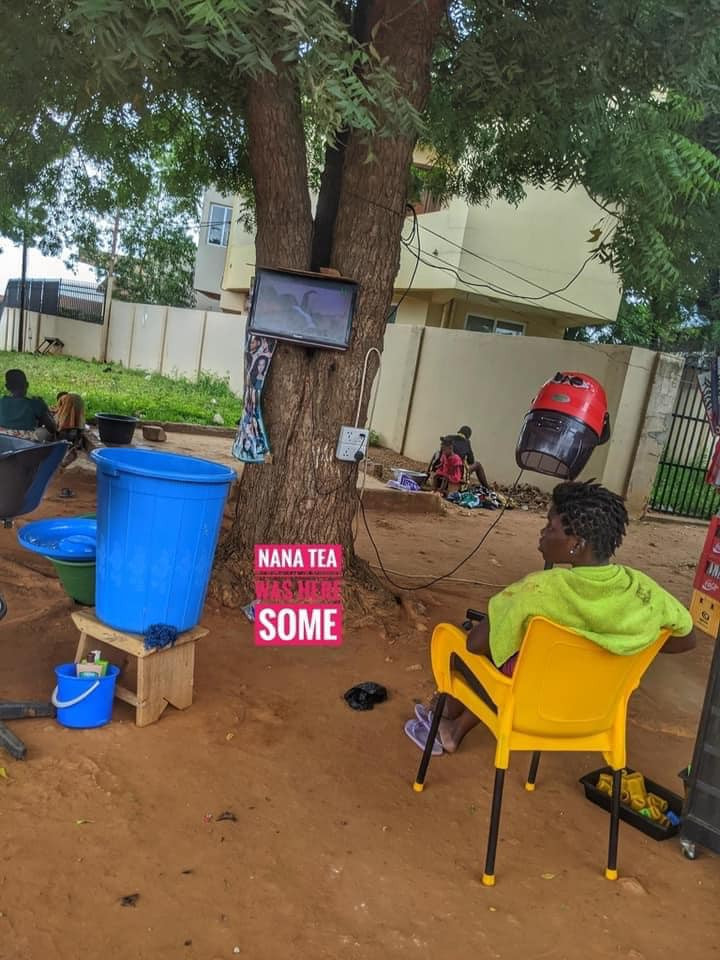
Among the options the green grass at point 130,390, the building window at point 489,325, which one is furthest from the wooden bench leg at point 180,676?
the building window at point 489,325

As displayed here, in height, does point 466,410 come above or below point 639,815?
above

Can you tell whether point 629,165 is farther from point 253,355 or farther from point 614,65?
point 253,355

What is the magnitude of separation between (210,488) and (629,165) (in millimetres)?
4066

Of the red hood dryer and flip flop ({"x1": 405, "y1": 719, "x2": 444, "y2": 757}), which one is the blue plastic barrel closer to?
flip flop ({"x1": 405, "y1": 719, "x2": 444, "y2": 757})

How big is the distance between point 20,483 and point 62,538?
127 cm

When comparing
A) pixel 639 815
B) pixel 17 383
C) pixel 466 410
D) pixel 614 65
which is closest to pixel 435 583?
pixel 639 815

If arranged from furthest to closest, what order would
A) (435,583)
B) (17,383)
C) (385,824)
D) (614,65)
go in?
(17,383), (435,583), (614,65), (385,824)

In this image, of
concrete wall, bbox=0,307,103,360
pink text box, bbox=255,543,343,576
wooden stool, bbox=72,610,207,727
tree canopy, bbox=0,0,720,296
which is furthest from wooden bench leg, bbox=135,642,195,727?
concrete wall, bbox=0,307,103,360

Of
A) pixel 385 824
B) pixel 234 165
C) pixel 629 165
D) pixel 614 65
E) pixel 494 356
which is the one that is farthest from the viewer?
pixel 494 356

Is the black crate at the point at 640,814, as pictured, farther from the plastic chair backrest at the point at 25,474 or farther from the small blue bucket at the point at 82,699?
the plastic chair backrest at the point at 25,474

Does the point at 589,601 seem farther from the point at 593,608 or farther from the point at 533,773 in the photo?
the point at 533,773

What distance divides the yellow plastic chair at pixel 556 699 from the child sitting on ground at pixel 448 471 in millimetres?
7151

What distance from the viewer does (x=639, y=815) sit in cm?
268

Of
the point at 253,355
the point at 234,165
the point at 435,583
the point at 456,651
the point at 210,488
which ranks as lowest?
the point at 435,583
